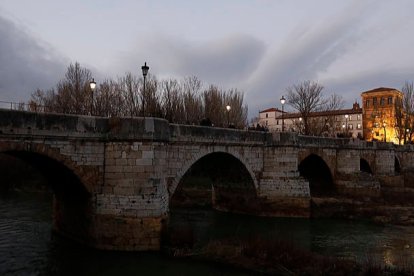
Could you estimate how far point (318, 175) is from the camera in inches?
1129

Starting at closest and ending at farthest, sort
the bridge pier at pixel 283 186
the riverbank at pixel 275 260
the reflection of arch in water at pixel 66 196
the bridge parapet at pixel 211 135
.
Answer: the riverbank at pixel 275 260 < the reflection of arch in water at pixel 66 196 < the bridge parapet at pixel 211 135 < the bridge pier at pixel 283 186

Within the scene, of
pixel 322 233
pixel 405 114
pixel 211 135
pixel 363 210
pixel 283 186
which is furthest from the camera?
pixel 405 114

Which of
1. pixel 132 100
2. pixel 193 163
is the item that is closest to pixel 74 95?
pixel 132 100

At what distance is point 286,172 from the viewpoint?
2166 cm

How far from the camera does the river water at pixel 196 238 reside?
469 inches

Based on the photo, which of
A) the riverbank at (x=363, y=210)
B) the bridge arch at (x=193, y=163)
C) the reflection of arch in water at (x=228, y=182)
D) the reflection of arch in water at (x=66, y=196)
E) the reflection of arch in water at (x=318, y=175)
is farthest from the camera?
the reflection of arch in water at (x=318, y=175)

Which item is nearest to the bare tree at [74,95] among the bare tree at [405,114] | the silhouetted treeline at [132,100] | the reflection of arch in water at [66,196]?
the silhouetted treeline at [132,100]

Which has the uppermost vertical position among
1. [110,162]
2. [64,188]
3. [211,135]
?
[211,135]

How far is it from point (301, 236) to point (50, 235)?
10.1 m

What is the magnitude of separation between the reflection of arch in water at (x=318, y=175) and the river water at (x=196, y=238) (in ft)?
23.8

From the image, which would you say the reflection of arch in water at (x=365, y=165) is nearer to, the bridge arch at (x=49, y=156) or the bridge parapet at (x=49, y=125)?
the bridge parapet at (x=49, y=125)

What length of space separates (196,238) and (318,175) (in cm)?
1593

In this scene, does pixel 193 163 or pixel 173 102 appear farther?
pixel 173 102

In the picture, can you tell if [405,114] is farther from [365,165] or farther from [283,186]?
[283,186]
